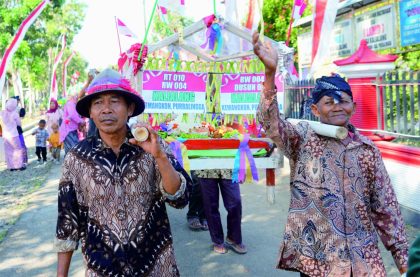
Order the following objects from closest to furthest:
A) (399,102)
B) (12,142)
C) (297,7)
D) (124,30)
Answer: (399,102) < (297,7) < (124,30) < (12,142)

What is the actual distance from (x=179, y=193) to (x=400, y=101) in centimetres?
465

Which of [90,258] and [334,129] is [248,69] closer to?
[334,129]

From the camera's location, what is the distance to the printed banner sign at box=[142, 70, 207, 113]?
4.37 metres

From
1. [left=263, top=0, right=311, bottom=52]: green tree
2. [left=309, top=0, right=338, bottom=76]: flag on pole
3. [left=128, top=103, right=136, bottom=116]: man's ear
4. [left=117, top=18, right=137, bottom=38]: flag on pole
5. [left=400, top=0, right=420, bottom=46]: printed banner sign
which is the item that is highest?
[left=263, top=0, right=311, bottom=52]: green tree

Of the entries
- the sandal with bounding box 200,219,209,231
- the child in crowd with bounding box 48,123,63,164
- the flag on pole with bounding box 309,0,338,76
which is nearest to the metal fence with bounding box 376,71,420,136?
the flag on pole with bounding box 309,0,338,76

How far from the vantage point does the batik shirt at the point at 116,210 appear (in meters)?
2.00

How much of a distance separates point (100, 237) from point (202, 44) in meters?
3.74

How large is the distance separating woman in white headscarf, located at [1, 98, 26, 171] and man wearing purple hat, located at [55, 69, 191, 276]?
9536 millimetres

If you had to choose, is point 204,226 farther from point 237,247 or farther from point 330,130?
point 330,130

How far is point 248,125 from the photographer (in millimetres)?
4938

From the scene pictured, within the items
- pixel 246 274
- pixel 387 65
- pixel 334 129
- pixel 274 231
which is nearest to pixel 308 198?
pixel 334 129

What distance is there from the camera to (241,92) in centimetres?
479

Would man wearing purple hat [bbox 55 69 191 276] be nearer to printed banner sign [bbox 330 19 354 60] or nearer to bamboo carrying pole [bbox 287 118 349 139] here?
bamboo carrying pole [bbox 287 118 349 139]

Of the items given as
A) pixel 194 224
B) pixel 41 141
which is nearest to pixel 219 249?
pixel 194 224
